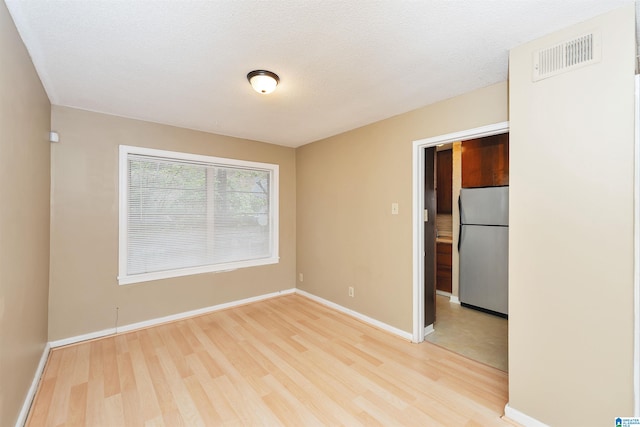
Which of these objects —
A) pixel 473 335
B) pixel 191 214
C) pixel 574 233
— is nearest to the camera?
pixel 574 233

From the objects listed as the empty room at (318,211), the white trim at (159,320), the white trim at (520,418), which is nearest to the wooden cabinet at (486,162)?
the empty room at (318,211)

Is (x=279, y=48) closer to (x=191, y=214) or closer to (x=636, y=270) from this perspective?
(x=636, y=270)

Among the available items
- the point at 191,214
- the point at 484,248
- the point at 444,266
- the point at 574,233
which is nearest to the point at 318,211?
the point at 191,214

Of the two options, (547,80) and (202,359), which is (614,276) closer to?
(547,80)

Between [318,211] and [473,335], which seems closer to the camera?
[473,335]

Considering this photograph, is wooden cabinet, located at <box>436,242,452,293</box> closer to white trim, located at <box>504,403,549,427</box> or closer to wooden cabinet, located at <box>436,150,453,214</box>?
wooden cabinet, located at <box>436,150,453,214</box>

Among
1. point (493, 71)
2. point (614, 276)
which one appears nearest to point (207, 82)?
point (493, 71)

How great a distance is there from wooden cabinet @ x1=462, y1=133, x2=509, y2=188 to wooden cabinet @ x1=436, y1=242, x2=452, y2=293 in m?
1.06

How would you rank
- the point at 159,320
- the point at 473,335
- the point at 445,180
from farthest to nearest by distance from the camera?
1. the point at 445,180
2. the point at 159,320
3. the point at 473,335

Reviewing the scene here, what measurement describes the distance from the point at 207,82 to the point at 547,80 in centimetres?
236

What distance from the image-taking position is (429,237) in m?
3.06

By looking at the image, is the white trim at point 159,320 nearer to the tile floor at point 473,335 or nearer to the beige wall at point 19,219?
the beige wall at point 19,219

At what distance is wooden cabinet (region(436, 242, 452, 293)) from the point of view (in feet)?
14.0

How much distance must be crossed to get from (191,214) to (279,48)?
2444 millimetres
